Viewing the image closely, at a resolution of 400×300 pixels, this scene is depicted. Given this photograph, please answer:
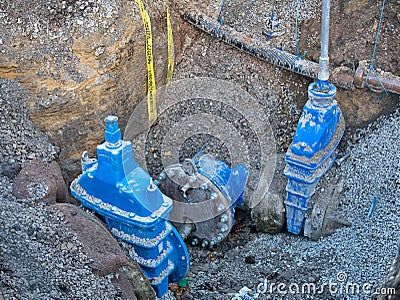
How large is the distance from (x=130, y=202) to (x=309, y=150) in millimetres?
1838

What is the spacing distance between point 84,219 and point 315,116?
2286 mm

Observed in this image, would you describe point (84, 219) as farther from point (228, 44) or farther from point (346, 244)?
point (228, 44)

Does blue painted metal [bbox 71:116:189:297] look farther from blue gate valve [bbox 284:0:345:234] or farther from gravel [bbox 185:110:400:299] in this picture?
blue gate valve [bbox 284:0:345:234]

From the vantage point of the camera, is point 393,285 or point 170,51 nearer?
point 393,285

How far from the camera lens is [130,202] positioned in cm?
443

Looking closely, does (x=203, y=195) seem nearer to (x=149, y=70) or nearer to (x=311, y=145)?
(x=311, y=145)

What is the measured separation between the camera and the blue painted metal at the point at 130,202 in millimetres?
4367

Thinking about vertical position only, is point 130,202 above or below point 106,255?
above

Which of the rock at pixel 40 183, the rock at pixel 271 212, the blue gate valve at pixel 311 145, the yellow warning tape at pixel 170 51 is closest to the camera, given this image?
the rock at pixel 40 183

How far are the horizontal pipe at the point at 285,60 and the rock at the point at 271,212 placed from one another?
1239mm

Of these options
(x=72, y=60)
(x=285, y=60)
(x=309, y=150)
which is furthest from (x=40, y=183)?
(x=285, y=60)

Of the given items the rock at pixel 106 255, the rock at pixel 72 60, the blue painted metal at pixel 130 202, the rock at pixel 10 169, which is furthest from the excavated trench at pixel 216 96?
the rock at pixel 106 255

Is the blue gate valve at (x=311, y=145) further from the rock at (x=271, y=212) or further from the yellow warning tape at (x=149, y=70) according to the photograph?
the yellow warning tape at (x=149, y=70)

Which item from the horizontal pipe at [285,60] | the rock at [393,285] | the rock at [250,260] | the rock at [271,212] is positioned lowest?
the rock at [250,260]
